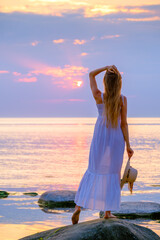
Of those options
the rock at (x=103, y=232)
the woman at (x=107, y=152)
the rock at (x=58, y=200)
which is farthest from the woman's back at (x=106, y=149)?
the rock at (x=58, y=200)

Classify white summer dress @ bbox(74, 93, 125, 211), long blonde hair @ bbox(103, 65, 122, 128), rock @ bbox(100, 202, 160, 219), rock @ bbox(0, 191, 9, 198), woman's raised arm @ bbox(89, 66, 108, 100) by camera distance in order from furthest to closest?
rock @ bbox(0, 191, 9, 198), rock @ bbox(100, 202, 160, 219), woman's raised arm @ bbox(89, 66, 108, 100), white summer dress @ bbox(74, 93, 125, 211), long blonde hair @ bbox(103, 65, 122, 128)

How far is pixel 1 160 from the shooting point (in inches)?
1158

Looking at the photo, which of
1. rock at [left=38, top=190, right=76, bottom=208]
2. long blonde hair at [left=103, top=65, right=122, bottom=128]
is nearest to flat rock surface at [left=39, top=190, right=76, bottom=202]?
rock at [left=38, top=190, right=76, bottom=208]

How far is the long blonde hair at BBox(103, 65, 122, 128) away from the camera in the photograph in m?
6.80

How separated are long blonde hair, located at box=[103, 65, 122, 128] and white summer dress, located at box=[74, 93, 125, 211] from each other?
13cm

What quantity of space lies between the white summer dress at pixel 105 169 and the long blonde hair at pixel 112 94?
13 cm

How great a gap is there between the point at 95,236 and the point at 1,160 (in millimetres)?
24001

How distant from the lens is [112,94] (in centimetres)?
686

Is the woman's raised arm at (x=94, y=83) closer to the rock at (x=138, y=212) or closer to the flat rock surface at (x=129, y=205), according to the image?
the rock at (x=138, y=212)

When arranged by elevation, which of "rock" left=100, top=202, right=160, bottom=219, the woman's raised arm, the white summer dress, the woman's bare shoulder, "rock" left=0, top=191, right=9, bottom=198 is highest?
the woman's raised arm

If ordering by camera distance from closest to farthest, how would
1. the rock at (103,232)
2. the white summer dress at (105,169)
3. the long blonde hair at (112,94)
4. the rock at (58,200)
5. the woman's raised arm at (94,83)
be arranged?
the rock at (103,232) → the long blonde hair at (112,94) → the white summer dress at (105,169) → the woman's raised arm at (94,83) → the rock at (58,200)

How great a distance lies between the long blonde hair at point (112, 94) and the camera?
6.80 meters

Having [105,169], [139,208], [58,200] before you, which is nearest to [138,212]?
[139,208]

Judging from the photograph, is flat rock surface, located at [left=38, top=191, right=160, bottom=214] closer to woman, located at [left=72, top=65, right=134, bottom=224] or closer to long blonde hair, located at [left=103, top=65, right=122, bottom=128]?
woman, located at [left=72, top=65, right=134, bottom=224]
